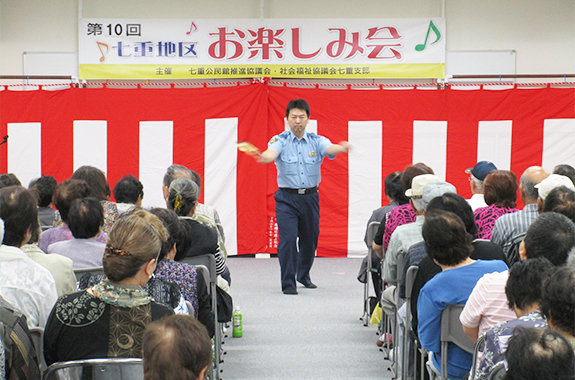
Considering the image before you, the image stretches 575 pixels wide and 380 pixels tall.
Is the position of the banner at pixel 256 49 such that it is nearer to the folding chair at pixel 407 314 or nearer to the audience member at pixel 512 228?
the audience member at pixel 512 228

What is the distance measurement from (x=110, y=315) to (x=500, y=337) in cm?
100

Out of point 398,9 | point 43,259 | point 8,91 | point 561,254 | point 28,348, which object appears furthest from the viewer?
point 398,9

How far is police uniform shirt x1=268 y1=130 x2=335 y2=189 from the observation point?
4.98 m

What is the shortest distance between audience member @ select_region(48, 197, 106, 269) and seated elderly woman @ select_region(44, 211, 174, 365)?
1.01 metres

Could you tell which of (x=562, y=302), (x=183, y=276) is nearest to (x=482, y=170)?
(x=183, y=276)

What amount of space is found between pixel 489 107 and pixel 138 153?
12.0ft

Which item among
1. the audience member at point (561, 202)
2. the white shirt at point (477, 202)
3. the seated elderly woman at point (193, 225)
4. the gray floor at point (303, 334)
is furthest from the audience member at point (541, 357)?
the white shirt at point (477, 202)

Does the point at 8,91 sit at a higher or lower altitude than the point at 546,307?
higher

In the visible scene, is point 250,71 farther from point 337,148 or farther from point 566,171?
point 566,171

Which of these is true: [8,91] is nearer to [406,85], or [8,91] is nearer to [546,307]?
[406,85]

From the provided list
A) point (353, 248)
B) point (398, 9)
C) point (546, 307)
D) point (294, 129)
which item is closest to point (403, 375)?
point (546, 307)

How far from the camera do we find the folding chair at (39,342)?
1697mm

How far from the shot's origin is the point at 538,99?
644 centimetres

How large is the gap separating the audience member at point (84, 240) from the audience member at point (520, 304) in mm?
1681
